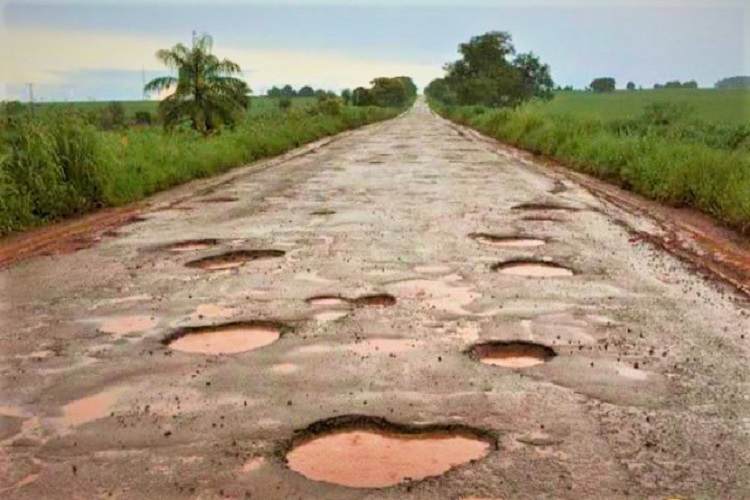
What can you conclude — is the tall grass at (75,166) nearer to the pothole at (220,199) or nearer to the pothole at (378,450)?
the pothole at (220,199)

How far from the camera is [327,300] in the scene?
610 cm

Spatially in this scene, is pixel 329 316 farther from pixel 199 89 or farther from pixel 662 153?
pixel 199 89

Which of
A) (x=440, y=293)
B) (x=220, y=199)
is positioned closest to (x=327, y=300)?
(x=440, y=293)

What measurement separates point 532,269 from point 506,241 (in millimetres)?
1335

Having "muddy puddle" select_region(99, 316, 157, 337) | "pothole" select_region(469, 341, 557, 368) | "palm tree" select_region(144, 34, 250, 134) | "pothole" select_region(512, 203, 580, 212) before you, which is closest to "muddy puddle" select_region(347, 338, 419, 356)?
"pothole" select_region(469, 341, 557, 368)

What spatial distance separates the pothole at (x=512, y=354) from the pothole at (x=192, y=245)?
4.12 meters

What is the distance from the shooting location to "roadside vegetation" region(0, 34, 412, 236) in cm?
1045

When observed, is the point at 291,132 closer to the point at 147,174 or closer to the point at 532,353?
the point at 147,174

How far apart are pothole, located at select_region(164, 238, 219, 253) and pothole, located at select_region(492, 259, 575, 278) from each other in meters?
2.88

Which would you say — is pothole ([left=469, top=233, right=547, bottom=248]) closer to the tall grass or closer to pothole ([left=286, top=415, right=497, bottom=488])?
pothole ([left=286, top=415, right=497, bottom=488])

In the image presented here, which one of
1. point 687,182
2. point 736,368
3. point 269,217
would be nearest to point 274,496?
point 736,368

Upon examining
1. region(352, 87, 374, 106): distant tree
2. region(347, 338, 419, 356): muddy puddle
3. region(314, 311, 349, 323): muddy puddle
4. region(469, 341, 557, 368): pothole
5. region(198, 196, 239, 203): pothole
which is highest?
region(352, 87, 374, 106): distant tree

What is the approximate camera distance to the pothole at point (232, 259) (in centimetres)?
748

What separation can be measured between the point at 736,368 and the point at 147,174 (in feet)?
36.1
